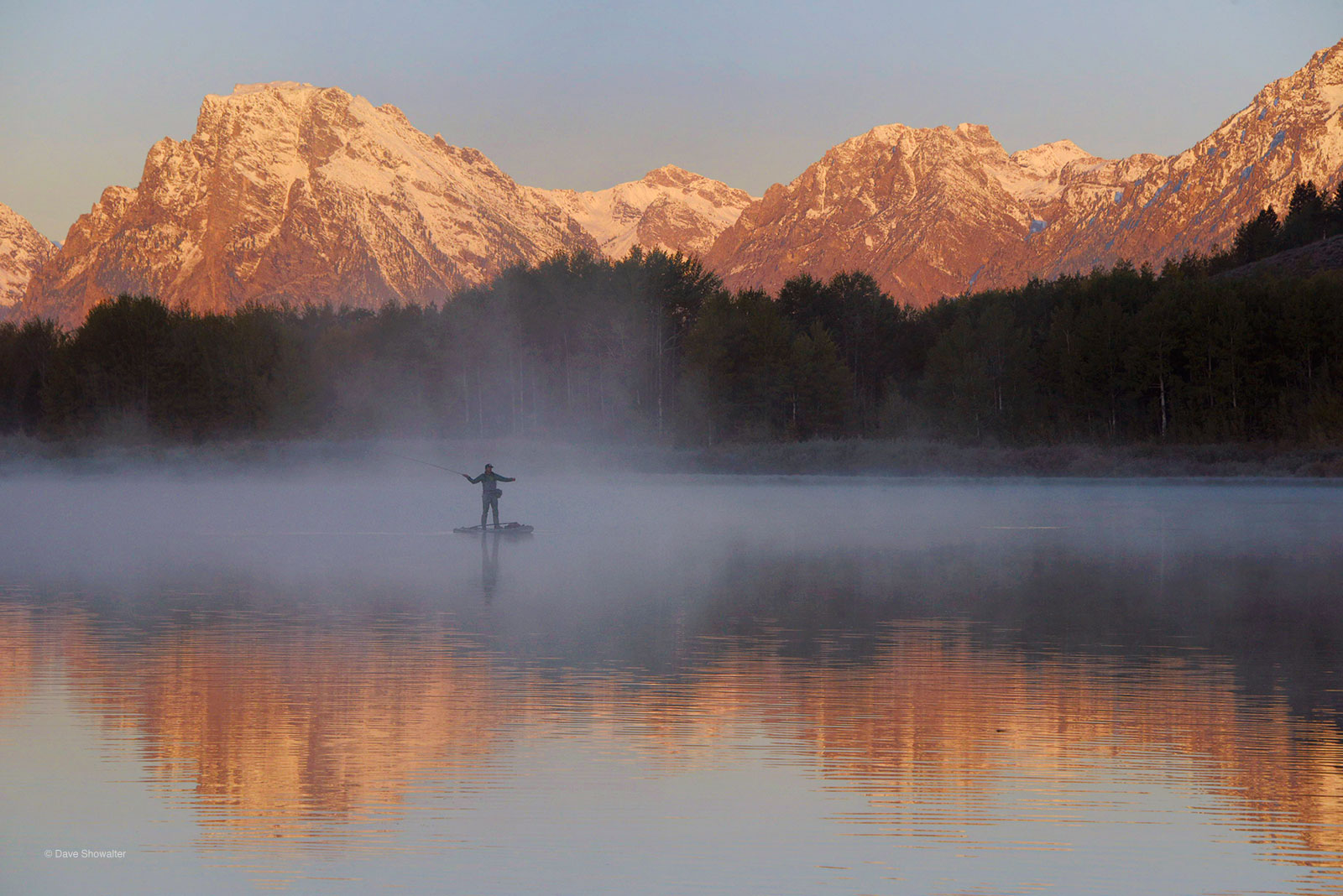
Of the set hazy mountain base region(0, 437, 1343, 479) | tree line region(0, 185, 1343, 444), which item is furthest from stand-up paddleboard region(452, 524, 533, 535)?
tree line region(0, 185, 1343, 444)

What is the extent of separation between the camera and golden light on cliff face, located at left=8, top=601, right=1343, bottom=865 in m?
9.74

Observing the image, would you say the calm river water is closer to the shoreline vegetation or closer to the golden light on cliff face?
the golden light on cliff face

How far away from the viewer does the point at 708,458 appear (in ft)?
273

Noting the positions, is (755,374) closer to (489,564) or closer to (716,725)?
(489,564)

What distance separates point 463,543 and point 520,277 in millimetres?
81255

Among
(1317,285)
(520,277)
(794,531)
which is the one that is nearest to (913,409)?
(1317,285)

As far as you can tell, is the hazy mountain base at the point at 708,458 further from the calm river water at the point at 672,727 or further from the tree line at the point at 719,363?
the calm river water at the point at 672,727

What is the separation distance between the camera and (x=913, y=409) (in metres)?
89.2

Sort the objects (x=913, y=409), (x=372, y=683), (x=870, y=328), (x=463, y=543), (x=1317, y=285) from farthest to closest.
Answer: (x=870, y=328) < (x=913, y=409) < (x=1317, y=285) < (x=463, y=543) < (x=372, y=683)

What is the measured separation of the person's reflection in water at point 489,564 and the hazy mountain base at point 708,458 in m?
34.7

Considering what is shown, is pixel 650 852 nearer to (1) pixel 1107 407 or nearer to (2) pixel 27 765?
(2) pixel 27 765

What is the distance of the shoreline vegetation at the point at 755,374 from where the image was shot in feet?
254

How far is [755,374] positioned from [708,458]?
12.1m

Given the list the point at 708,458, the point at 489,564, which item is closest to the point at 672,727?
the point at 489,564
